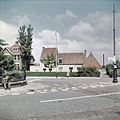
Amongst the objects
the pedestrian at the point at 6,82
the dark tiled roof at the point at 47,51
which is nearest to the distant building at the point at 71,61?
the dark tiled roof at the point at 47,51

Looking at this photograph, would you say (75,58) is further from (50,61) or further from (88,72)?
(88,72)

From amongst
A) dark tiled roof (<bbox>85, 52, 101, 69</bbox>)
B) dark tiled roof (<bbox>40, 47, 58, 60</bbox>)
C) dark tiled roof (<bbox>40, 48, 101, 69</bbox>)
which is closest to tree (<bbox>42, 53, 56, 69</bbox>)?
dark tiled roof (<bbox>40, 48, 101, 69</bbox>)

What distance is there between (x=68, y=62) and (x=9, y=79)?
194 ft

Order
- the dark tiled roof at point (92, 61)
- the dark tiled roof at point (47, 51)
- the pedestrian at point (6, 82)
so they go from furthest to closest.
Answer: the dark tiled roof at point (47, 51), the dark tiled roof at point (92, 61), the pedestrian at point (6, 82)

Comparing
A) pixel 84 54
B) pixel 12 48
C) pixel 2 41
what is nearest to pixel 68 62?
pixel 84 54

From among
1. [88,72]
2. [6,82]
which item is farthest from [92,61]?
[6,82]

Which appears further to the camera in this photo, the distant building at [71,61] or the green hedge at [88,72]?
the distant building at [71,61]

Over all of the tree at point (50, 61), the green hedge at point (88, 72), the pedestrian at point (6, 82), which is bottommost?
the pedestrian at point (6, 82)

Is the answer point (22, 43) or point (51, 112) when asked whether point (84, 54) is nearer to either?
point (22, 43)

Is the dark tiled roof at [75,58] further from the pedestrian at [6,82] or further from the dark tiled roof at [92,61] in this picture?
the pedestrian at [6,82]

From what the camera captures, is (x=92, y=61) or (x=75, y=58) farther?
(x=92, y=61)

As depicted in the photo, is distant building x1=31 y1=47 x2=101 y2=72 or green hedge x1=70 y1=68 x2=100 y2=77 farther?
distant building x1=31 y1=47 x2=101 y2=72

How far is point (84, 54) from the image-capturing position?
81812 mm

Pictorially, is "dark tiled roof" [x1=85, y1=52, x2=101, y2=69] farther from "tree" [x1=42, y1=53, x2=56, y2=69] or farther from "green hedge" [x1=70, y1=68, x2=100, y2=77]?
"green hedge" [x1=70, y1=68, x2=100, y2=77]
